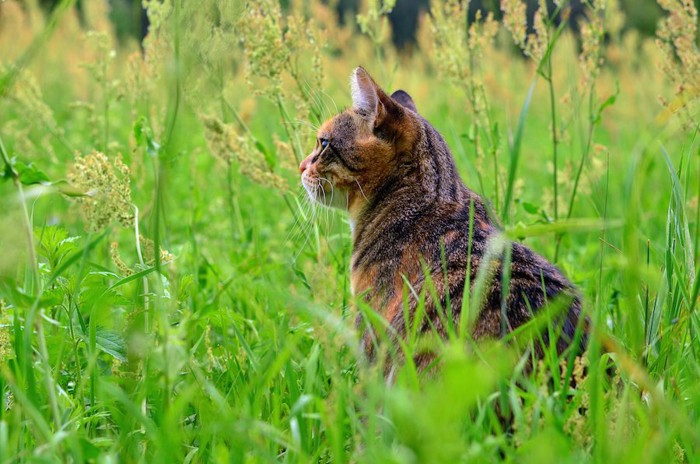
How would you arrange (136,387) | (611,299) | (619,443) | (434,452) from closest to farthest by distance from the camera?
(434,452) < (619,443) < (136,387) < (611,299)

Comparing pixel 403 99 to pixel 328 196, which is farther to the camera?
pixel 403 99

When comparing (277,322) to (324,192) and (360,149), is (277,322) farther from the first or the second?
(360,149)

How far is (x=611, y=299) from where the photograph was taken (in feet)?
8.41

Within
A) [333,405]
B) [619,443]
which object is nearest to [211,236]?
[333,405]

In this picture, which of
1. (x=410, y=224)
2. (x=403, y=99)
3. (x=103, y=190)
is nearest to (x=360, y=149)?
(x=410, y=224)

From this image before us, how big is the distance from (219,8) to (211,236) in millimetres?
2794

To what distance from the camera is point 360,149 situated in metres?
2.46

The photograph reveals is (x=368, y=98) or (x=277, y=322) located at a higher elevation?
(x=368, y=98)

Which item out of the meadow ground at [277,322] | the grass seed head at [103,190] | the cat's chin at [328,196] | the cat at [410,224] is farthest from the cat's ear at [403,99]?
the grass seed head at [103,190]

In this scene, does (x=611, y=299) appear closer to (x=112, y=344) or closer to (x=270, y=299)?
(x=270, y=299)

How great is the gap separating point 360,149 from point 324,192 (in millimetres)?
222

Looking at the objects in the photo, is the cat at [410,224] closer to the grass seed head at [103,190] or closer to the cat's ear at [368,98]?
the cat's ear at [368,98]

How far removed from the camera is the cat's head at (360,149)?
2.41 meters

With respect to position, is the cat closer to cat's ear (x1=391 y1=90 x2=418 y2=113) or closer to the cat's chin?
the cat's chin
